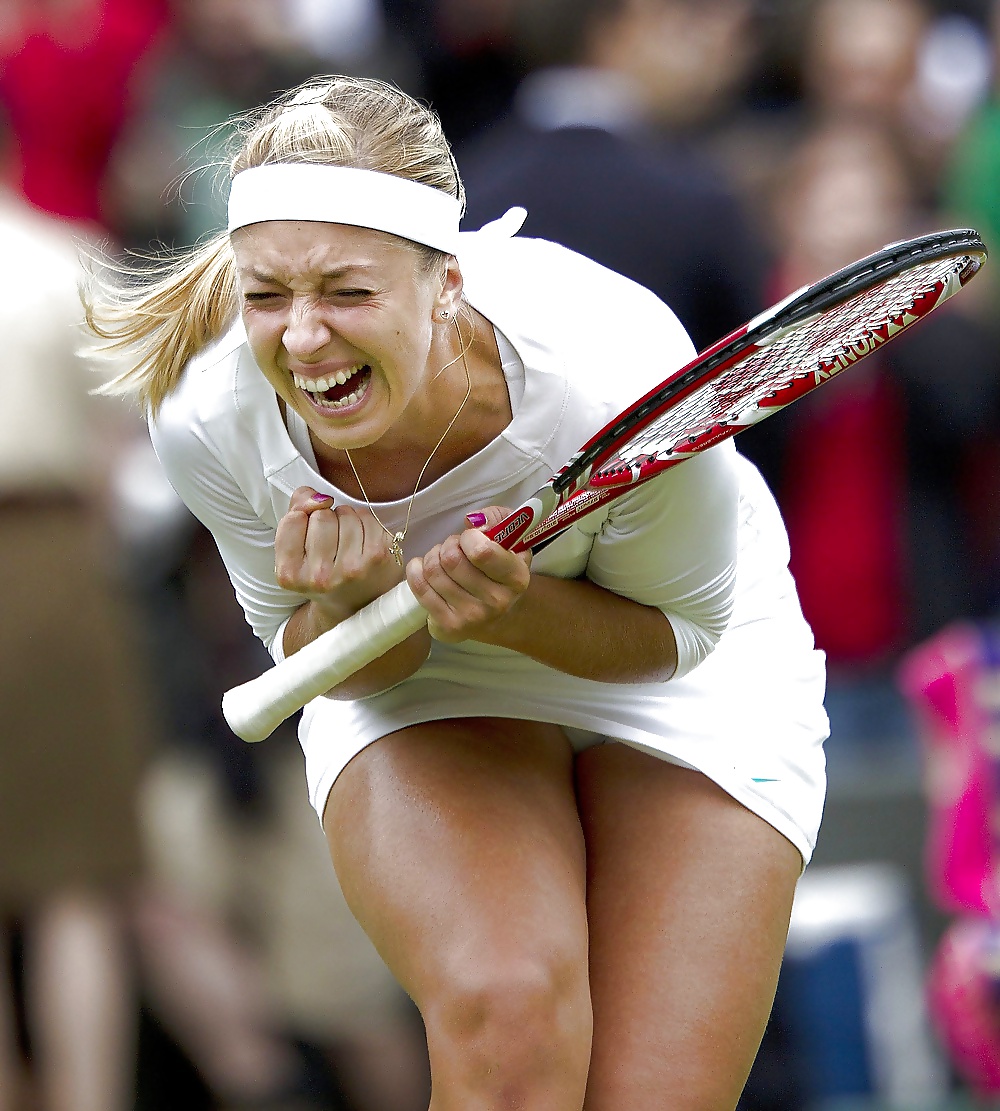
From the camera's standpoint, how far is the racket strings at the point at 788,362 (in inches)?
101

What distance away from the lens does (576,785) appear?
298 cm

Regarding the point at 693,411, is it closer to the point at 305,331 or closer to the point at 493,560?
the point at 493,560

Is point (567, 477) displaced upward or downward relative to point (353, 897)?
upward

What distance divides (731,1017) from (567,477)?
0.78 meters

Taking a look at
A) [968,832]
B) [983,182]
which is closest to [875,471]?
[983,182]

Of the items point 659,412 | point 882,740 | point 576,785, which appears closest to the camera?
point 659,412

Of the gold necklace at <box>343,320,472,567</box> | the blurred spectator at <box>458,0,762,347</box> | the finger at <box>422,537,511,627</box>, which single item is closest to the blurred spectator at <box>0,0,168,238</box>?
the blurred spectator at <box>458,0,762,347</box>

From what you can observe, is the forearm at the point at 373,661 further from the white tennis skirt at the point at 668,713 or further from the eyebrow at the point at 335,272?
the eyebrow at the point at 335,272

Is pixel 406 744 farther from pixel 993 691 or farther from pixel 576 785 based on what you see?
pixel 993 691

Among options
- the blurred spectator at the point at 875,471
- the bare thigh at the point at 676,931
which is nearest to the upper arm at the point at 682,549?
the bare thigh at the point at 676,931

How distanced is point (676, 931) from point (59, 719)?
248 centimetres

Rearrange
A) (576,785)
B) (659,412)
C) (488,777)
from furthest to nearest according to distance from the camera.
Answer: (576,785), (488,777), (659,412)

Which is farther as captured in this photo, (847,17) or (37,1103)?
(847,17)

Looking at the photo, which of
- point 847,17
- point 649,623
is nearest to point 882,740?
point 847,17
